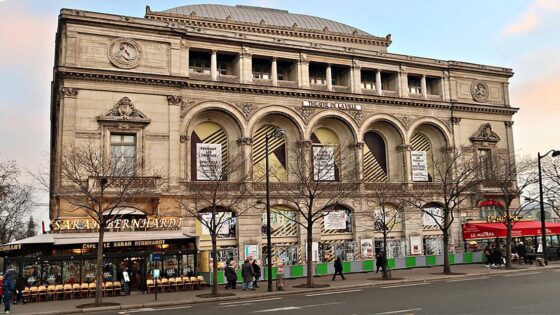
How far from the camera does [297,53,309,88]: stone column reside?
132 feet

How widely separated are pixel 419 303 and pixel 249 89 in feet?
76.4

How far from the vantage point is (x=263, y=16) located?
49500mm

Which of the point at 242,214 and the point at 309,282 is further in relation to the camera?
the point at 242,214

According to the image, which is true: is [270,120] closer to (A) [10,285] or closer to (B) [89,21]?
(B) [89,21]

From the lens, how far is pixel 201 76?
37438 millimetres

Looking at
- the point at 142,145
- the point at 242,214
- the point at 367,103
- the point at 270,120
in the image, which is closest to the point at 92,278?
the point at 142,145

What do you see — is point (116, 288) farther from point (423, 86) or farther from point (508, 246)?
point (423, 86)

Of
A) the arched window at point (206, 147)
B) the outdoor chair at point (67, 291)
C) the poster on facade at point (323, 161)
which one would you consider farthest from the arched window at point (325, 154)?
the outdoor chair at point (67, 291)

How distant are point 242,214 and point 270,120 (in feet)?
25.9

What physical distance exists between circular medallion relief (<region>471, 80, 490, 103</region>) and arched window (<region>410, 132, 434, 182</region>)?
20.7 feet

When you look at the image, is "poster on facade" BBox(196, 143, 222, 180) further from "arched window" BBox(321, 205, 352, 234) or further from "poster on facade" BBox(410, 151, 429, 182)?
"poster on facade" BBox(410, 151, 429, 182)

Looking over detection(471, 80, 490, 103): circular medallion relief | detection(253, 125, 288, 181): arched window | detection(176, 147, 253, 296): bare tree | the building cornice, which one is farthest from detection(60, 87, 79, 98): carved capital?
detection(471, 80, 490, 103): circular medallion relief

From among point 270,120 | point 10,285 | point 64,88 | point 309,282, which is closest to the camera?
point 10,285

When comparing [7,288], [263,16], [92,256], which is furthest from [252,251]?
[263,16]
